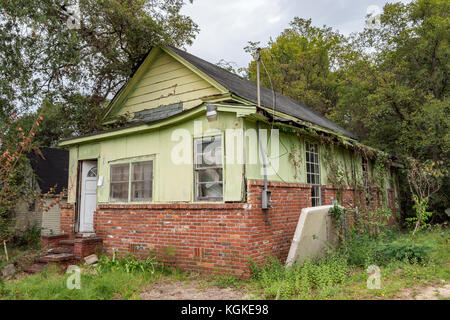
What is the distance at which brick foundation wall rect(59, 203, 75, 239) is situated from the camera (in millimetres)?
9289

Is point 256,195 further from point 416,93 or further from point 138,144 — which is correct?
point 416,93

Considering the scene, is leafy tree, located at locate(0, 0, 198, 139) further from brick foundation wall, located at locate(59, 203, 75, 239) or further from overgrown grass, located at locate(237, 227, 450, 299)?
overgrown grass, located at locate(237, 227, 450, 299)

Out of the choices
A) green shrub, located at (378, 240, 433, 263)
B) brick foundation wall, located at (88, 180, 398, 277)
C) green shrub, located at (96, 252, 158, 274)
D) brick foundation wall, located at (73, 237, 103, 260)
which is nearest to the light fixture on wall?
brick foundation wall, located at (88, 180, 398, 277)

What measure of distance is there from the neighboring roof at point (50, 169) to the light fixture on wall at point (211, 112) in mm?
10801

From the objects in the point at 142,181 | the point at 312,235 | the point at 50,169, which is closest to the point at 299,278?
the point at 312,235

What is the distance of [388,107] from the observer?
15656 millimetres

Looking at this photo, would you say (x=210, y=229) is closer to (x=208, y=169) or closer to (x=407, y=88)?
(x=208, y=169)

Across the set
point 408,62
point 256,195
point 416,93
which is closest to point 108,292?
point 256,195

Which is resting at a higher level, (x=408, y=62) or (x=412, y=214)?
(x=408, y=62)

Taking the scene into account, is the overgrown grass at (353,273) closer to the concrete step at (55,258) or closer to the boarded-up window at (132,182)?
the boarded-up window at (132,182)

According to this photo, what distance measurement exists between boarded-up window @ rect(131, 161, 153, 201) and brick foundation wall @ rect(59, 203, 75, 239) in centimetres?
235

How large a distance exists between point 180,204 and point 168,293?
6.67ft

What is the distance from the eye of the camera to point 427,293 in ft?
16.4

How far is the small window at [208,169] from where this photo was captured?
689cm
